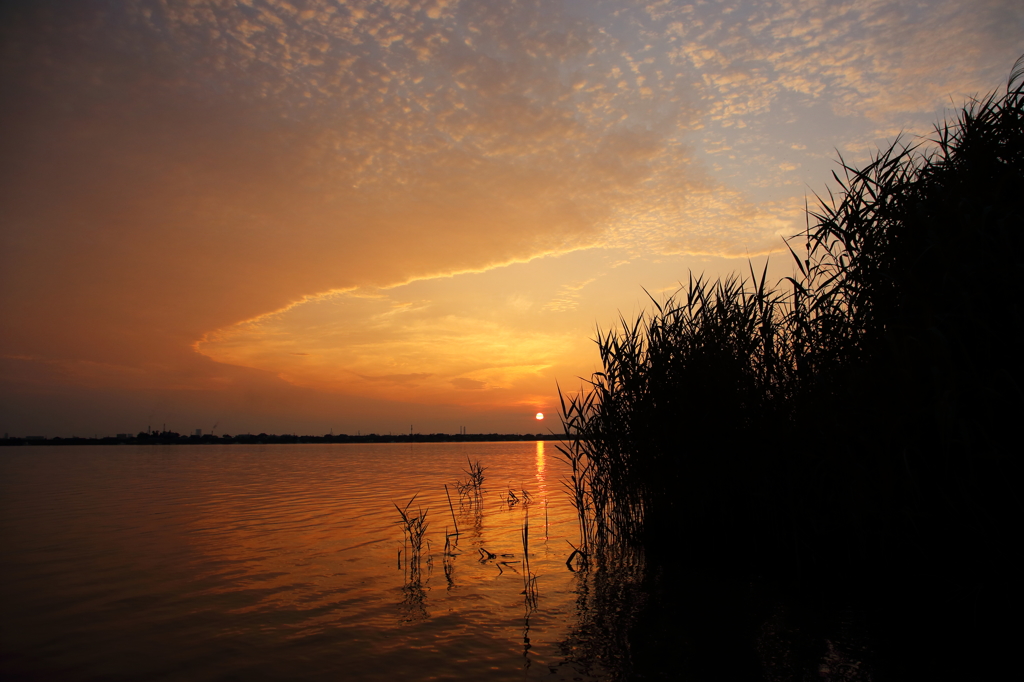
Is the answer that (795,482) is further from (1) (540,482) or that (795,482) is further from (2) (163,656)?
(1) (540,482)

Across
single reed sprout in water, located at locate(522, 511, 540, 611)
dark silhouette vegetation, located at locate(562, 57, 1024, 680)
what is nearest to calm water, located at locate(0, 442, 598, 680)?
single reed sprout in water, located at locate(522, 511, 540, 611)

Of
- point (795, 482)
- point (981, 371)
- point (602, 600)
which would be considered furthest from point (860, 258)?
point (602, 600)

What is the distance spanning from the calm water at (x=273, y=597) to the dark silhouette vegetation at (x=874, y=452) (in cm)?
197

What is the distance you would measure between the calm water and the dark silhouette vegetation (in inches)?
77.4

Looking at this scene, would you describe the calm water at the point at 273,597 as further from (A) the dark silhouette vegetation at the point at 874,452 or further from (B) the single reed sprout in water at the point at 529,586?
(A) the dark silhouette vegetation at the point at 874,452

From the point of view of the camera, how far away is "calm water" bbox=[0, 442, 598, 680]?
5945 mm

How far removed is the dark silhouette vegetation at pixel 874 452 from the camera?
5.42 meters

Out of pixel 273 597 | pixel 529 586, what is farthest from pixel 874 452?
pixel 273 597

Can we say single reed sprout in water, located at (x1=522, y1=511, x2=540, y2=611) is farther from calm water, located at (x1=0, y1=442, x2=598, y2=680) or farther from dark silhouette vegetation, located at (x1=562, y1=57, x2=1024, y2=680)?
dark silhouette vegetation, located at (x1=562, y1=57, x2=1024, y2=680)

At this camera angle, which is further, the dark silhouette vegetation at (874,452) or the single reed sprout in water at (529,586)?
the single reed sprout in water at (529,586)

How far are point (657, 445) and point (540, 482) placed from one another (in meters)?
20.5

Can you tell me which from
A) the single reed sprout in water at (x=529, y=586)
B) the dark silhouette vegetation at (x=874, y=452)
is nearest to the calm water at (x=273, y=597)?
the single reed sprout in water at (x=529, y=586)

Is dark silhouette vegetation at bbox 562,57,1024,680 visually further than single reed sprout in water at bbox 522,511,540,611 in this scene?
No

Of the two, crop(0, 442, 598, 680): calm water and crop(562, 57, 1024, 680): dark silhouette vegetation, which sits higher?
crop(562, 57, 1024, 680): dark silhouette vegetation
